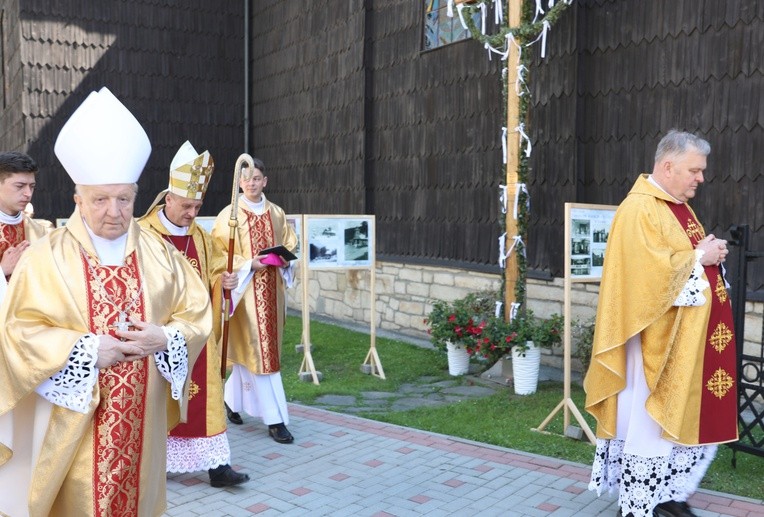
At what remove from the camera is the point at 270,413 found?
5930 mm

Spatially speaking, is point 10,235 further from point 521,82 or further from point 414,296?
point 414,296

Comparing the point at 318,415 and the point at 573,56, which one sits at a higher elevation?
the point at 573,56

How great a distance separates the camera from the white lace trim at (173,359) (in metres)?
3.14

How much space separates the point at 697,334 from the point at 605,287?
537 mm

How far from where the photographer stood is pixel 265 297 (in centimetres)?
611

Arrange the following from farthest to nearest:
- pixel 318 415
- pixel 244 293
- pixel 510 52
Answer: pixel 510 52 < pixel 318 415 < pixel 244 293

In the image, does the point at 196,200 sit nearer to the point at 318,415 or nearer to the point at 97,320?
the point at 97,320

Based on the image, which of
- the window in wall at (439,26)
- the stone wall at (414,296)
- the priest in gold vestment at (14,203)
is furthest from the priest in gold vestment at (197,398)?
the window in wall at (439,26)

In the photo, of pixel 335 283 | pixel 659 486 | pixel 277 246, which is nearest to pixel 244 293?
pixel 277 246

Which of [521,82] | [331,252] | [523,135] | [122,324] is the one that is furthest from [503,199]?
[122,324]

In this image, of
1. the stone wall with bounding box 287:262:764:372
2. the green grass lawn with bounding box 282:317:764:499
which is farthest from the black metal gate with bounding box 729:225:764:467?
the stone wall with bounding box 287:262:764:372

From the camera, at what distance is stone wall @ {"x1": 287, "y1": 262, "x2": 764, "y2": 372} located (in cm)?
774

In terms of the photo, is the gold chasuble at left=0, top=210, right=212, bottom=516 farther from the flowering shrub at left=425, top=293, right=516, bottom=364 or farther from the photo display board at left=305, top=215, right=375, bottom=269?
the photo display board at left=305, top=215, right=375, bottom=269

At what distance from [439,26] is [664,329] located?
6.89 metres
